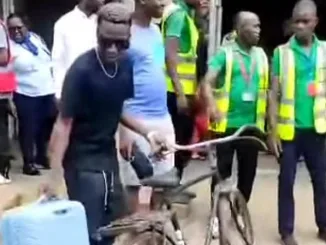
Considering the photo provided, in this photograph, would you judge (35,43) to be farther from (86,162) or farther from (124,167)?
(86,162)

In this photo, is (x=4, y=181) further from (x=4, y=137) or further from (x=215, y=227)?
(x=215, y=227)

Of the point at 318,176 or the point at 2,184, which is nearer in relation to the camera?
the point at 318,176

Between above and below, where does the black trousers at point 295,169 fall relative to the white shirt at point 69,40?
below

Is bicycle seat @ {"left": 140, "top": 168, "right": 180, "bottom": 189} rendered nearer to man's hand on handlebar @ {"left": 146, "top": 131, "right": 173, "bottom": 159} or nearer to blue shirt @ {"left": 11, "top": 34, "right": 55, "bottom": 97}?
man's hand on handlebar @ {"left": 146, "top": 131, "right": 173, "bottom": 159}

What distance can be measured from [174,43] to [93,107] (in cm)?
247

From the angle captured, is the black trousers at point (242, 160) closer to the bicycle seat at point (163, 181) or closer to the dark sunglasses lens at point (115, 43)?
the bicycle seat at point (163, 181)

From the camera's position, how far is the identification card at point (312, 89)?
725cm

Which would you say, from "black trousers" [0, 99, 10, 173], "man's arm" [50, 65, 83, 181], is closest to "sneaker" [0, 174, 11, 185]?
"black trousers" [0, 99, 10, 173]

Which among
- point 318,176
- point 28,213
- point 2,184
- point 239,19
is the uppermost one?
point 239,19

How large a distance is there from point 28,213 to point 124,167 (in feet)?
4.77

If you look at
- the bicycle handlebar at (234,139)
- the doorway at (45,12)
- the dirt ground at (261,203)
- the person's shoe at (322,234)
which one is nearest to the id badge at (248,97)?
the dirt ground at (261,203)

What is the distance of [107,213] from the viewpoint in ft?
17.5

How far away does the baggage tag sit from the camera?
548 cm

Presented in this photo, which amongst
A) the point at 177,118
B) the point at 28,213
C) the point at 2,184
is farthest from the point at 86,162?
the point at 2,184
